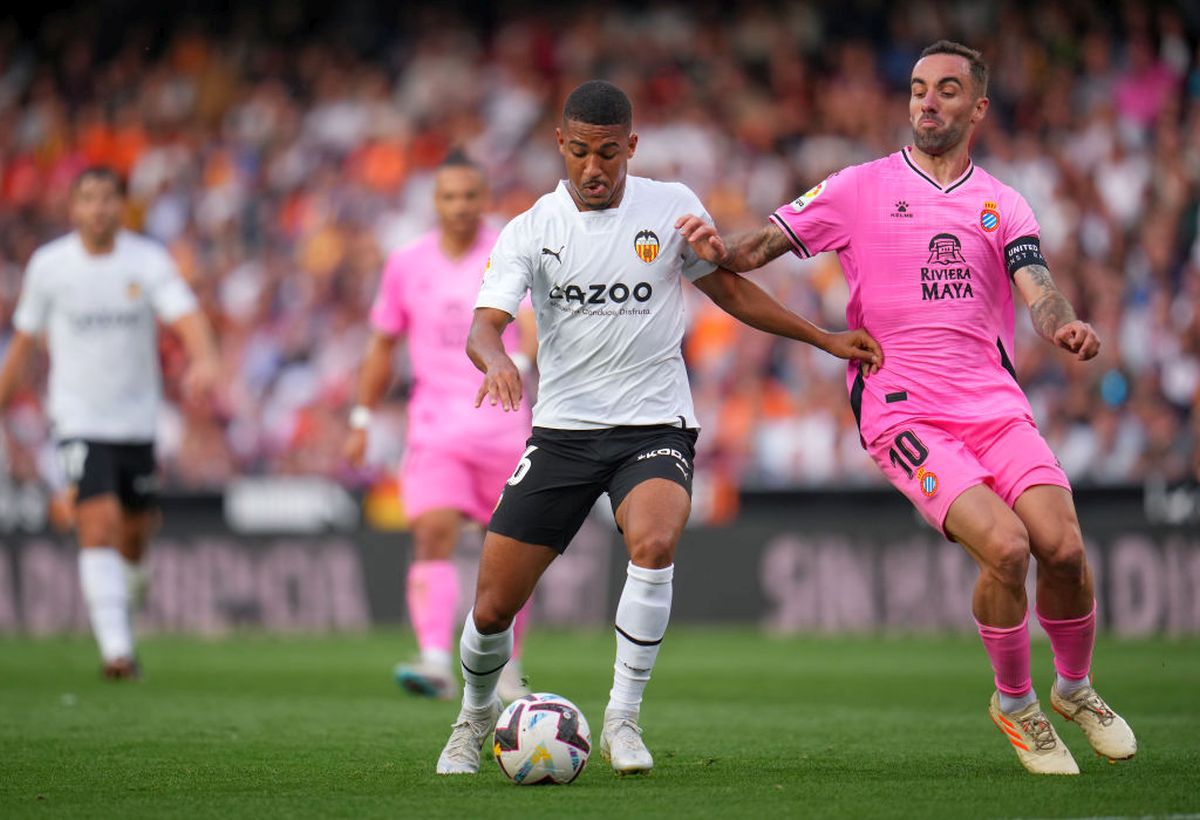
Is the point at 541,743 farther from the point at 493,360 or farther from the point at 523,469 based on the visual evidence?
the point at 493,360

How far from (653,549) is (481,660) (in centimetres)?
84

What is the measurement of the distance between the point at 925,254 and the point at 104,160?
19.5 m

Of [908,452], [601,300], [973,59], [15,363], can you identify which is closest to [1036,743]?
[908,452]

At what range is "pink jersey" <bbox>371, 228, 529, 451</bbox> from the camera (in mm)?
10484

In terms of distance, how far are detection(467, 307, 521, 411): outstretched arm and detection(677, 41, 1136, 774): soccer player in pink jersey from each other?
81cm

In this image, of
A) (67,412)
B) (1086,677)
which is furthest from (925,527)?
(1086,677)

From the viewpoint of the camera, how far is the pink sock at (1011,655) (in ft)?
23.0

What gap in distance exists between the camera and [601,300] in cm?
707

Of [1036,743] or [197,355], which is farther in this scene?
[197,355]

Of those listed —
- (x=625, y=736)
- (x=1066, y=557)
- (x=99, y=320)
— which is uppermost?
(x=99, y=320)

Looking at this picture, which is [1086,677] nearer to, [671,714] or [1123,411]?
[671,714]

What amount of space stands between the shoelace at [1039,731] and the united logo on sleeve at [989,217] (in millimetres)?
1844

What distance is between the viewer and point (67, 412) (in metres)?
12.0

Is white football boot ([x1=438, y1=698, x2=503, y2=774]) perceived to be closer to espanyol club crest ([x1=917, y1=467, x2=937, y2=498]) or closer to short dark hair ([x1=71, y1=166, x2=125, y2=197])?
espanyol club crest ([x1=917, y1=467, x2=937, y2=498])
